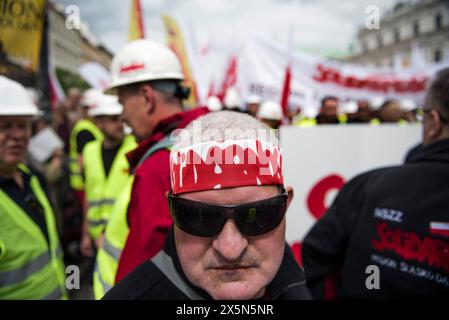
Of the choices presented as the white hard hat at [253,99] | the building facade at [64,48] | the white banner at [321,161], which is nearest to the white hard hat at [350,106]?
the white hard hat at [253,99]

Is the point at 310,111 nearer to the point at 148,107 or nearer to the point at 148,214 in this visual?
the point at 148,107

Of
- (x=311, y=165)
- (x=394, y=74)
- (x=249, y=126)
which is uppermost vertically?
(x=394, y=74)

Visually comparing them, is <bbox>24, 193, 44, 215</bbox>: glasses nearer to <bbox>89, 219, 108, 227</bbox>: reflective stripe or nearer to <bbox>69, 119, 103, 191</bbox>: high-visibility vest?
<bbox>89, 219, 108, 227</bbox>: reflective stripe

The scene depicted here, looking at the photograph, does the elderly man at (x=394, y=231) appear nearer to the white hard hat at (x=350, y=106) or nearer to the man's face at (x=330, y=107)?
the man's face at (x=330, y=107)

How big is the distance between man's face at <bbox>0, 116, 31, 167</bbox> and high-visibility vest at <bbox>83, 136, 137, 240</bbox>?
1135 mm

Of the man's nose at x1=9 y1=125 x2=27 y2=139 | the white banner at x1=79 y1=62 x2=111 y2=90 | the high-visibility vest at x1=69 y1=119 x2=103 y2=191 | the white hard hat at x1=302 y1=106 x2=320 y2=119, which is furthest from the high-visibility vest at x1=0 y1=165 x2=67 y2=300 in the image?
the white hard hat at x1=302 y1=106 x2=320 y2=119

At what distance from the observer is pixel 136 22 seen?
2.17 meters

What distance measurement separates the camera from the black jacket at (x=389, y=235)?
1.64m

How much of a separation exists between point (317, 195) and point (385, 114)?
11.6 feet

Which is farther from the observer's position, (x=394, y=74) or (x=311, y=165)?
(x=394, y=74)
